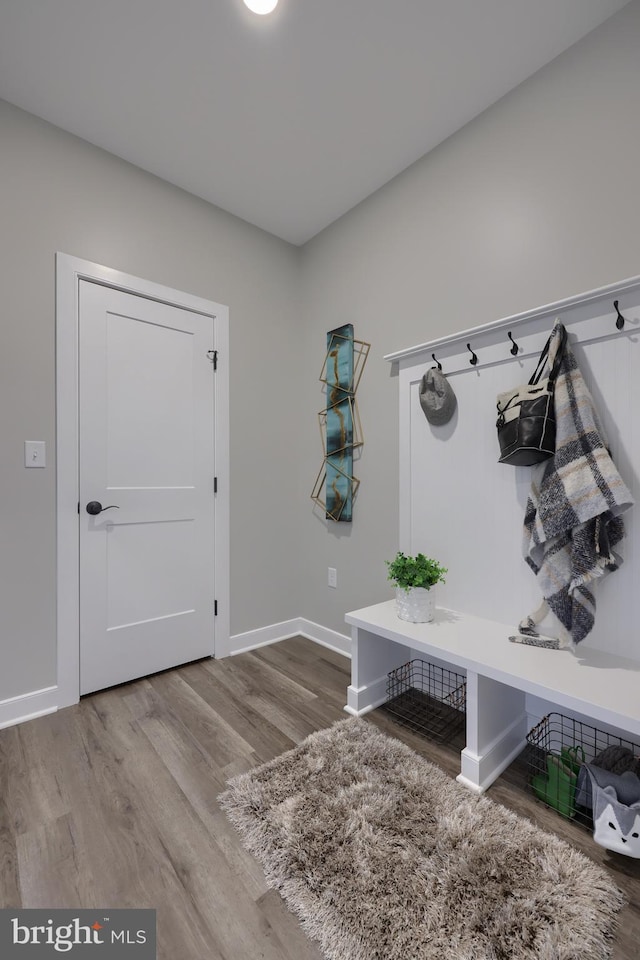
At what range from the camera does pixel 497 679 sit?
4.77 ft

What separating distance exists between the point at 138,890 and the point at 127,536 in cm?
144

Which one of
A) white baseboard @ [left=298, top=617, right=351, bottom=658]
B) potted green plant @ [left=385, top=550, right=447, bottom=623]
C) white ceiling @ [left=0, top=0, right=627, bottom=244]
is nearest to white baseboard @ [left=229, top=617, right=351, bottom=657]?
white baseboard @ [left=298, top=617, right=351, bottom=658]

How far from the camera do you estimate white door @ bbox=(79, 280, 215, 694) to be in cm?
211

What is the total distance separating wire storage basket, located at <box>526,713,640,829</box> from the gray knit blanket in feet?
1.08

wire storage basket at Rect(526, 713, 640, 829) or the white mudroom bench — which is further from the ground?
the white mudroom bench

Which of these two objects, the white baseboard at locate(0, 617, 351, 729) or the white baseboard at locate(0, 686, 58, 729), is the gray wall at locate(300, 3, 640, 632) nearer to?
the white baseboard at locate(0, 617, 351, 729)

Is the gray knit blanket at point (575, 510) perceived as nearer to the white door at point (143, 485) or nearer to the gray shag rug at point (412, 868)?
the gray shag rug at point (412, 868)

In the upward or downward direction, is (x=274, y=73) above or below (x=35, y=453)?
above

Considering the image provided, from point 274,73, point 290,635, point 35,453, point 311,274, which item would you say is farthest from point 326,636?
point 274,73

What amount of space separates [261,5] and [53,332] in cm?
145

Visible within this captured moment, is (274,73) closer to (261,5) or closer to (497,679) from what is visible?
(261,5)

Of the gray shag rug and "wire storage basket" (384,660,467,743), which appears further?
"wire storage basket" (384,660,467,743)

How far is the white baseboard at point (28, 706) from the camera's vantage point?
186 centimetres

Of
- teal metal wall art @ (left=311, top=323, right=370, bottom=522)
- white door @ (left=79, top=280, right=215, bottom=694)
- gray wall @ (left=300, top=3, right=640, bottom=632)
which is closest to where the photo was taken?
gray wall @ (left=300, top=3, right=640, bottom=632)
